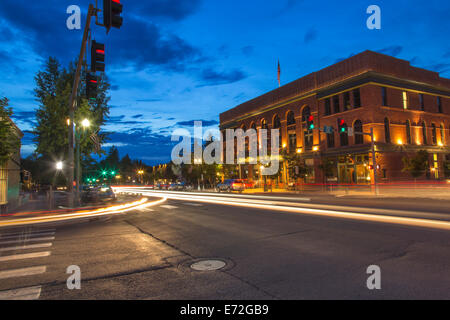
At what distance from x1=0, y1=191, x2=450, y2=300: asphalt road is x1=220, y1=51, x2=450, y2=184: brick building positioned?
27.5 meters

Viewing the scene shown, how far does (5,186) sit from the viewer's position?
22.6 metres

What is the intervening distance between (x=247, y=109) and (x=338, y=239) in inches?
2110

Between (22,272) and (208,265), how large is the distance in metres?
3.75

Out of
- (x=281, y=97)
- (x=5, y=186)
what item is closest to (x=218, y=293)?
(x=5, y=186)

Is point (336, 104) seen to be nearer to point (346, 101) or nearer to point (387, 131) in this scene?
point (346, 101)

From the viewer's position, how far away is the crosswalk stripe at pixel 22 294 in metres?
4.26

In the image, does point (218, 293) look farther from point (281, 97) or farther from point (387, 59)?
point (281, 97)

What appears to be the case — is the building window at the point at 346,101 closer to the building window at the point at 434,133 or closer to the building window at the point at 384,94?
the building window at the point at 384,94

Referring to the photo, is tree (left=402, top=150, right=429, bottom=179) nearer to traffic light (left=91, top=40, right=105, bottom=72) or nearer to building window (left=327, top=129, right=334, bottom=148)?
building window (left=327, top=129, right=334, bottom=148)

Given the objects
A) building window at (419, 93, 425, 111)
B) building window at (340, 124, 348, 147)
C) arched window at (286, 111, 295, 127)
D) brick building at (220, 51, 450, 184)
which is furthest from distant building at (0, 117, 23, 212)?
building window at (419, 93, 425, 111)

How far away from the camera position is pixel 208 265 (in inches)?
223

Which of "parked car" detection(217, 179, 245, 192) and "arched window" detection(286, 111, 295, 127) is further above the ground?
"arched window" detection(286, 111, 295, 127)

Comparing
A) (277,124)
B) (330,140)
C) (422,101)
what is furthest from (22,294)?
(277,124)

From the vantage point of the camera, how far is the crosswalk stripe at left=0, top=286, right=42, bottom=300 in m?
4.26
